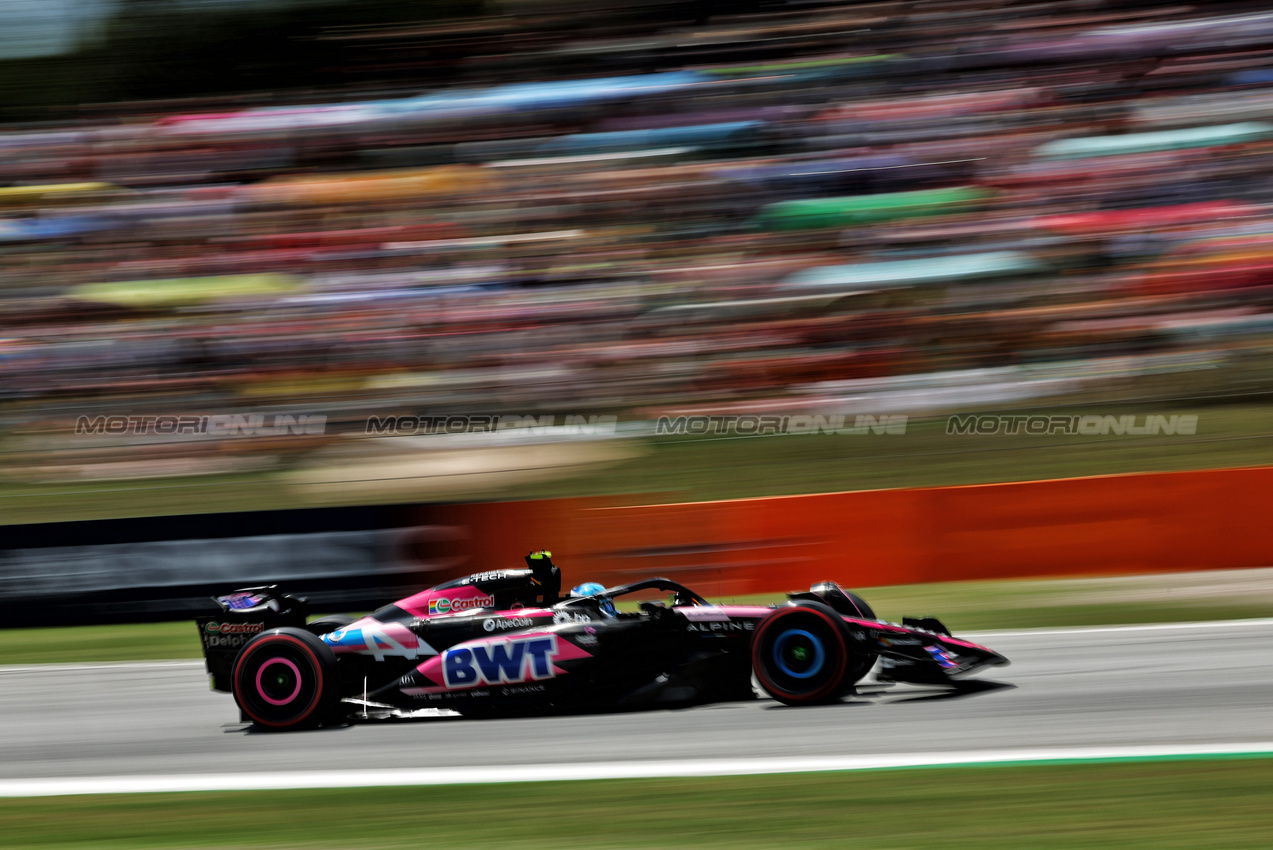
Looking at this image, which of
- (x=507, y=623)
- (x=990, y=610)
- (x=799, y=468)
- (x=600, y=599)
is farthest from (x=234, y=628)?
(x=799, y=468)

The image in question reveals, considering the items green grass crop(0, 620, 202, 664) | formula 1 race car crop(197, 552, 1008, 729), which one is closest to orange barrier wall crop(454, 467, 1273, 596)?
green grass crop(0, 620, 202, 664)

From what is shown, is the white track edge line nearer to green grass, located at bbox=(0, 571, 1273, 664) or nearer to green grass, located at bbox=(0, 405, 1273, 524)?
green grass, located at bbox=(0, 571, 1273, 664)

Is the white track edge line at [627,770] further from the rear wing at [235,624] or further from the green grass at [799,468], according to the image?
the green grass at [799,468]

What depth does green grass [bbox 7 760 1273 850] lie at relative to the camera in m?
3.88

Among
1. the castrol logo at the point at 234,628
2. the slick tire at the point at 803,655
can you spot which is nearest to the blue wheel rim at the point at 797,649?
the slick tire at the point at 803,655

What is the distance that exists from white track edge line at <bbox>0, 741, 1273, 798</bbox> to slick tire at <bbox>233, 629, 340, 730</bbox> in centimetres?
63

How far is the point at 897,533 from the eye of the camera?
9070 millimetres

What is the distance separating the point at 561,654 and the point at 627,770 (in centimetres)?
86

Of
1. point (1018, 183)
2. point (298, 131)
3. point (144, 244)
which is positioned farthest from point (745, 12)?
point (144, 244)

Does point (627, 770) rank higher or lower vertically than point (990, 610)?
lower

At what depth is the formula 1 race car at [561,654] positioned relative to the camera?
5.48 metres

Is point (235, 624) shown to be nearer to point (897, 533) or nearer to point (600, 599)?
point (600, 599)

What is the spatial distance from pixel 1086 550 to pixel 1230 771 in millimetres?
4619

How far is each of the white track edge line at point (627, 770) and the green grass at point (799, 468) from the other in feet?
17.1
